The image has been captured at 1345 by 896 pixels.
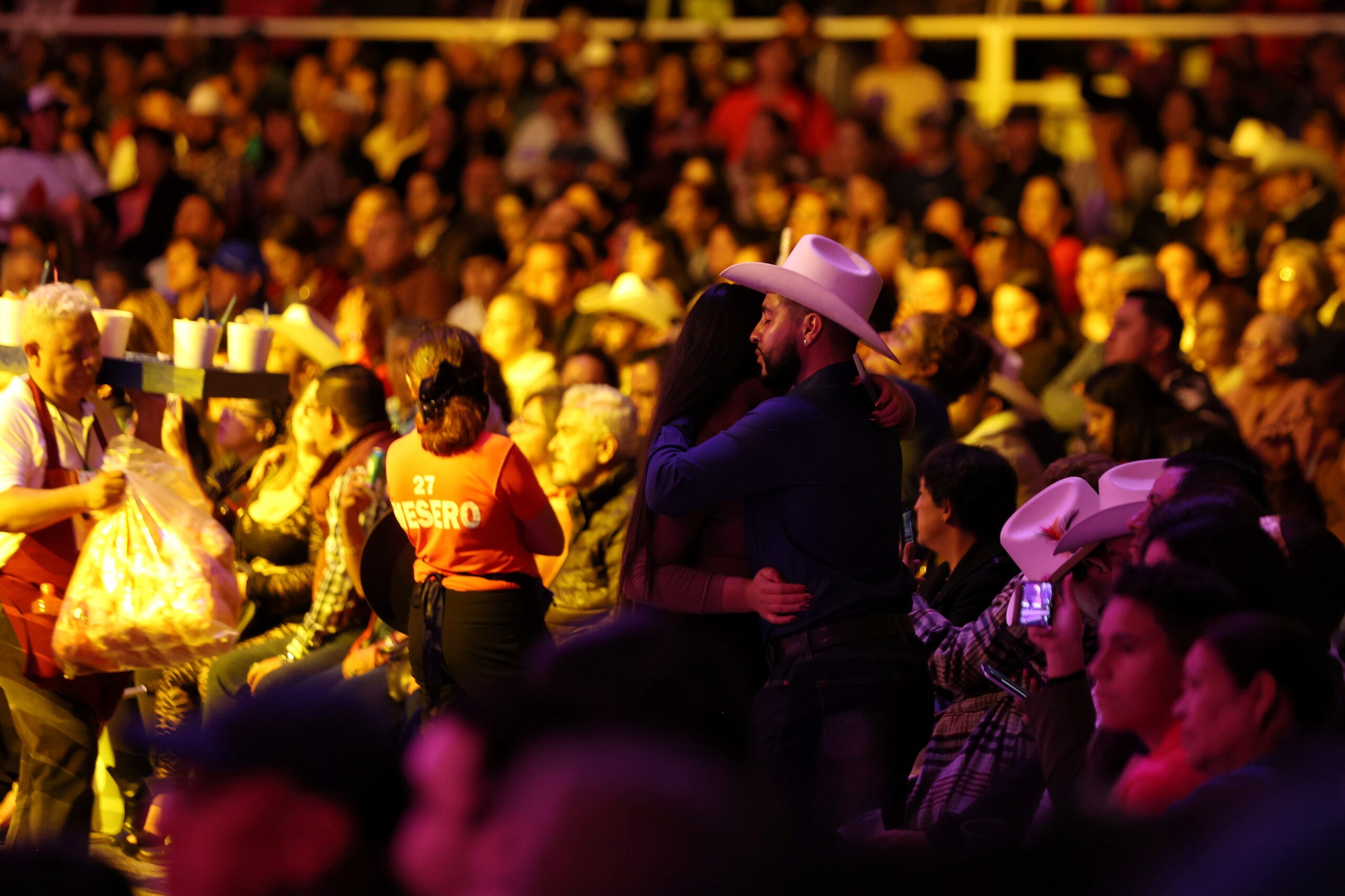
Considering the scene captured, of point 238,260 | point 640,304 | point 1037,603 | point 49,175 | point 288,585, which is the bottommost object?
point 288,585

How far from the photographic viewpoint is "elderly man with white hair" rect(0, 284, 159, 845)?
3.80 metres

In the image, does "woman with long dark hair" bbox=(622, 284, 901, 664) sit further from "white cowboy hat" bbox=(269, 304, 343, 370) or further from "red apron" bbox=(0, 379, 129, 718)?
"white cowboy hat" bbox=(269, 304, 343, 370)

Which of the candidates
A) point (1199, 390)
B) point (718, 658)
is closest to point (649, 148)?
point (1199, 390)

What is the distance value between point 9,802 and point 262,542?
117 cm

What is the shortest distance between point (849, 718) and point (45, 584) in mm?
2153

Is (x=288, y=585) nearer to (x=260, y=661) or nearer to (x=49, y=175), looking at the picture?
(x=260, y=661)

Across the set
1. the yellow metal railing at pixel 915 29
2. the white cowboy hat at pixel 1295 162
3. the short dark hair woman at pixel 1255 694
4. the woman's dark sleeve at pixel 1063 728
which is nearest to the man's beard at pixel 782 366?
the woman's dark sleeve at pixel 1063 728

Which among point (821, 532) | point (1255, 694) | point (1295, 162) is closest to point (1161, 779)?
point (1255, 694)

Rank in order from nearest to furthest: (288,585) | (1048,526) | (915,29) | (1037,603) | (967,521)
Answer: (1037,603) → (1048,526) → (967,521) → (288,585) → (915,29)

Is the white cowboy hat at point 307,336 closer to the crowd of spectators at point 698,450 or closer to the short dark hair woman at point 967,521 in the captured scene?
the crowd of spectators at point 698,450

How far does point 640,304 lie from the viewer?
680 centimetres

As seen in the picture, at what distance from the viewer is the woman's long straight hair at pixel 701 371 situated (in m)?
3.23

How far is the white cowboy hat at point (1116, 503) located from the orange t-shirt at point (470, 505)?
138cm

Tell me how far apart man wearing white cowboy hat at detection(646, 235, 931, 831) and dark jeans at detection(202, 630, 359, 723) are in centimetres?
197
